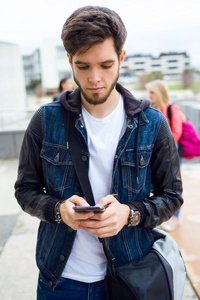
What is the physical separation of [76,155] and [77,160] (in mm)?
26

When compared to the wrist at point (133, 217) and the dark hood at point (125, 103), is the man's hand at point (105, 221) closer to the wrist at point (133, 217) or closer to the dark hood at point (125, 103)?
the wrist at point (133, 217)

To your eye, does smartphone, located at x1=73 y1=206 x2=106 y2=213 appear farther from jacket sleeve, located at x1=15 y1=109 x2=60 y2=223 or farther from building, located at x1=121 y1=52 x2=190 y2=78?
building, located at x1=121 y1=52 x2=190 y2=78

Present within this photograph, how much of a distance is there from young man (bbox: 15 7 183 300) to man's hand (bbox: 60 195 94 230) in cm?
9

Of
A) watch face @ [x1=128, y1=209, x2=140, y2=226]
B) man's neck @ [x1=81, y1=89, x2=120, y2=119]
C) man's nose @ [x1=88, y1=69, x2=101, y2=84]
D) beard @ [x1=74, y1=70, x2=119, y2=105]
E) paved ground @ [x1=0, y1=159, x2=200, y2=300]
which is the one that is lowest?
paved ground @ [x1=0, y1=159, x2=200, y2=300]

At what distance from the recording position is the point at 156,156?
1.37 m

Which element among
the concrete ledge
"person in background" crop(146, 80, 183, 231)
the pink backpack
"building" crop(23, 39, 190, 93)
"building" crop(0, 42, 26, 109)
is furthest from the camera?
"building" crop(23, 39, 190, 93)

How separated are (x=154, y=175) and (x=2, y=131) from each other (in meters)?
6.49

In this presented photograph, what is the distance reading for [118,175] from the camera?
4.36 ft

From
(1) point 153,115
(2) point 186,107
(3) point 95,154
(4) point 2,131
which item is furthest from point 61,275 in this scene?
(2) point 186,107

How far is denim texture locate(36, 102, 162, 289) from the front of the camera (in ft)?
4.36

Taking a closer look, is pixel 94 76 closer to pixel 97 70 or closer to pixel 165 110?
pixel 97 70

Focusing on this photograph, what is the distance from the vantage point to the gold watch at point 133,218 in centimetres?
125

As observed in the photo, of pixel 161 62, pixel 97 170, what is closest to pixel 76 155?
pixel 97 170

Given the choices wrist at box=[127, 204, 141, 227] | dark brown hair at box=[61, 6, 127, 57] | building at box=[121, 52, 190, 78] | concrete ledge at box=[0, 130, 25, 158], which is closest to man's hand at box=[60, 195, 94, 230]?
wrist at box=[127, 204, 141, 227]
